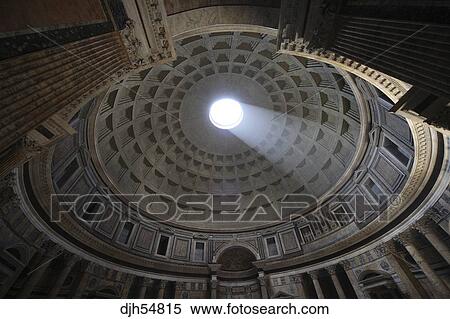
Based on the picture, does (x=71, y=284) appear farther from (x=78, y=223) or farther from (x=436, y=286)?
(x=436, y=286)

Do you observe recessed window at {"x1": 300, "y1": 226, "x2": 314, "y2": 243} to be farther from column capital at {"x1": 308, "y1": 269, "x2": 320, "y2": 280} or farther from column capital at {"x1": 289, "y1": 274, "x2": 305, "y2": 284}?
column capital at {"x1": 289, "y1": 274, "x2": 305, "y2": 284}

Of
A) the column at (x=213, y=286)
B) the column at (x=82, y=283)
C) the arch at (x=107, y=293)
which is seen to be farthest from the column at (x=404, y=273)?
the column at (x=82, y=283)

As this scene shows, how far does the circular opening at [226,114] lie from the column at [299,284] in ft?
39.8

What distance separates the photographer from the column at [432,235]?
9.04 metres

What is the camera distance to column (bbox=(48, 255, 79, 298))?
9919 mm

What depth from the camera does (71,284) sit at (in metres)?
11.3

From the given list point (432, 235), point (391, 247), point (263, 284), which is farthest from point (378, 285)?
point (263, 284)

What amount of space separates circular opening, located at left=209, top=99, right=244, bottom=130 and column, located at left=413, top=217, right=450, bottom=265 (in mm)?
13960

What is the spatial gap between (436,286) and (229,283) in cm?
1091

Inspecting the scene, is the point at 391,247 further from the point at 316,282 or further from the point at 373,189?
the point at 316,282

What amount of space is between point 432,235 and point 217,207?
13.8 meters

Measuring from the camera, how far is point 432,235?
9570 millimetres

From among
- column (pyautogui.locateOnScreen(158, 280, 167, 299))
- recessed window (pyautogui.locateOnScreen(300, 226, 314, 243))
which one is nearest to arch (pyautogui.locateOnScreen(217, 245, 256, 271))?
recessed window (pyautogui.locateOnScreen(300, 226, 314, 243))

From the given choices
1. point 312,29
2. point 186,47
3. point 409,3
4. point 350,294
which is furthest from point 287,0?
point 350,294
